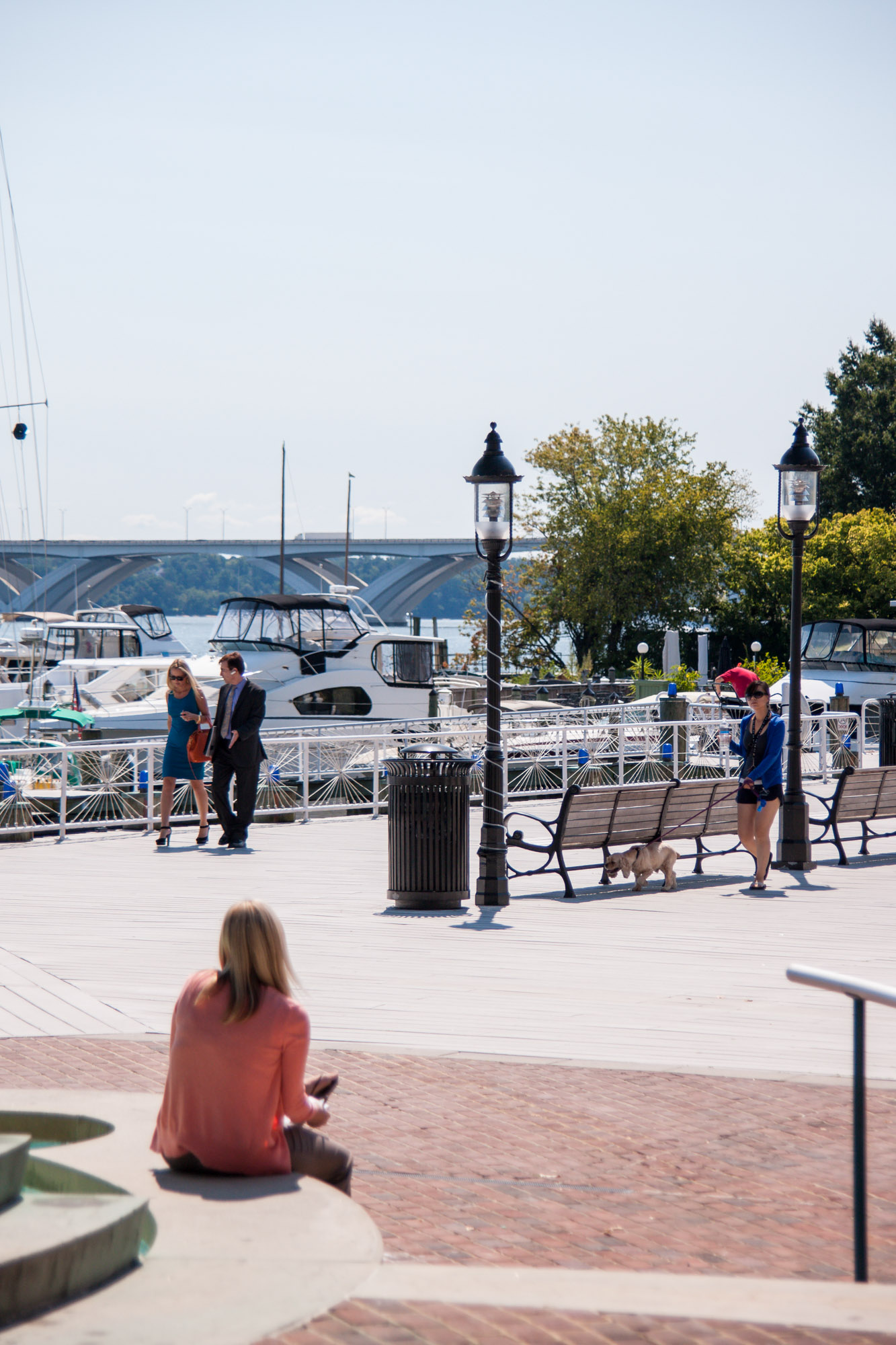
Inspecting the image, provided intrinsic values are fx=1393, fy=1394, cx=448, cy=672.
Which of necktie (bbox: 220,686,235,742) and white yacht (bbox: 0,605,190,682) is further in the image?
white yacht (bbox: 0,605,190,682)

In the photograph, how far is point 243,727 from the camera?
13.4 metres

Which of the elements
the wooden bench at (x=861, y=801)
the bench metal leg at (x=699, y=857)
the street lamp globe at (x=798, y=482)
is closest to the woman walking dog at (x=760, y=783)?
the bench metal leg at (x=699, y=857)

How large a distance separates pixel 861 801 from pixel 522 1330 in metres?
11.0

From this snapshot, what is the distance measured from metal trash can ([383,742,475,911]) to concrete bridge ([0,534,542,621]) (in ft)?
245

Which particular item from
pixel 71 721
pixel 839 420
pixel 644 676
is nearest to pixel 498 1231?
pixel 71 721

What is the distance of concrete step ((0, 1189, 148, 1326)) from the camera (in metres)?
3.55

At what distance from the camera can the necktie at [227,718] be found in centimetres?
1337

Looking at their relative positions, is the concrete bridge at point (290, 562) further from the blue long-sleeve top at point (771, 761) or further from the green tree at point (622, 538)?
the blue long-sleeve top at point (771, 761)

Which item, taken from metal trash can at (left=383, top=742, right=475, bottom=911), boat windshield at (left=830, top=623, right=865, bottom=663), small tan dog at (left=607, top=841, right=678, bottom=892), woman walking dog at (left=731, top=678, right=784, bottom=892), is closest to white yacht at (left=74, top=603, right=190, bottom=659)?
boat windshield at (left=830, top=623, right=865, bottom=663)

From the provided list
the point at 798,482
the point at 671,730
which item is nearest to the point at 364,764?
the point at 671,730

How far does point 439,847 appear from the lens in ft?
34.8

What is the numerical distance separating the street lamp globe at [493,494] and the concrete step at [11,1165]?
24.8 feet

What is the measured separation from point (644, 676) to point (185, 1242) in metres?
36.0

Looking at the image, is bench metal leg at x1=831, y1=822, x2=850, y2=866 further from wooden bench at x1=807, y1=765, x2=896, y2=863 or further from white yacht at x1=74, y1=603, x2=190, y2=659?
white yacht at x1=74, y1=603, x2=190, y2=659
